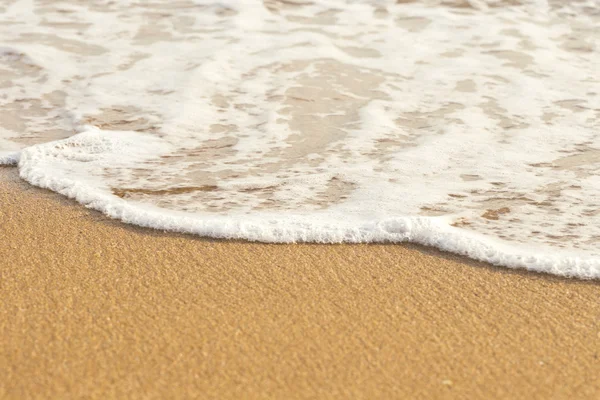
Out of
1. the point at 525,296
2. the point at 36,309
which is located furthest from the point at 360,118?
the point at 36,309

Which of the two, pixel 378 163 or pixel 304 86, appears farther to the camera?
pixel 304 86

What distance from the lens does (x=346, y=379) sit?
73.4 inches

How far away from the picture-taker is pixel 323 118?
3912 millimetres

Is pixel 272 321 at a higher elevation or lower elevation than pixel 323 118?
higher

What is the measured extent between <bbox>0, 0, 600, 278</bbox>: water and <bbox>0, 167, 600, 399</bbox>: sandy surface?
0.18 m

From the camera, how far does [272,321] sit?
6.90 feet

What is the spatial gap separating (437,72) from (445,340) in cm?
292

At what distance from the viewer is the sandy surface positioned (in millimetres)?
1850

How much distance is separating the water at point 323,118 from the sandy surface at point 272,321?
18 cm

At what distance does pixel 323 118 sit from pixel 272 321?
1965 mm

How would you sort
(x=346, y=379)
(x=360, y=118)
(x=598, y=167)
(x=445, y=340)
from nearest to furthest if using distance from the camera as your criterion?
(x=346, y=379) → (x=445, y=340) → (x=598, y=167) → (x=360, y=118)

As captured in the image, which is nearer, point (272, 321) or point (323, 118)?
point (272, 321)

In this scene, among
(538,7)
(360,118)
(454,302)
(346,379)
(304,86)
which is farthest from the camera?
(538,7)

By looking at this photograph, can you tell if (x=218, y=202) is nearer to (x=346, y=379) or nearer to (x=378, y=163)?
(x=378, y=163)
